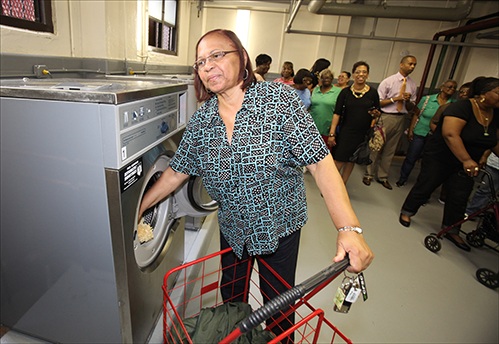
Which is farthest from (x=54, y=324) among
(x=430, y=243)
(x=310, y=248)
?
(x=430, y=243)

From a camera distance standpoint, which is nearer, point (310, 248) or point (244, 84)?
point (244, 84)

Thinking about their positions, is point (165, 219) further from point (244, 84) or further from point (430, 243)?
point (430, 243)

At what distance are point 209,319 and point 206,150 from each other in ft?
2.25

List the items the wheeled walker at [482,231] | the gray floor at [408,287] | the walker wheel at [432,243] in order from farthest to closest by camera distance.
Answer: the walker wheel at [432,243] → the wheeled walker at [482,231] → the gray floor at [408,287]

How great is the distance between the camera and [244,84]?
102 cm

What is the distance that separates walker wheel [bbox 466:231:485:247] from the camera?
8.76 feet

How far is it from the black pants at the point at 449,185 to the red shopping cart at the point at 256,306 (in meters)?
1.73

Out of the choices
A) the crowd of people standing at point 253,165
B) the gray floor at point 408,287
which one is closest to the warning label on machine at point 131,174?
the crowd of people standing at point 253,165

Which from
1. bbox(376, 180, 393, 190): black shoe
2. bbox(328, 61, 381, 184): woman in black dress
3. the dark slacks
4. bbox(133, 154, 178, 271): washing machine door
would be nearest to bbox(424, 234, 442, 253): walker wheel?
bbox(328, 61, 381, 184): woman in black dress

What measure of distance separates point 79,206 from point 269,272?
815 millimetres

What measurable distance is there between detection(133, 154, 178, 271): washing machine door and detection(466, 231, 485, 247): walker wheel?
2.80m

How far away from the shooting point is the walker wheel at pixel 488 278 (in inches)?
85.4

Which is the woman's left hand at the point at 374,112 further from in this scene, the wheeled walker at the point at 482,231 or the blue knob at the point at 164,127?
the blue knob at the point at 164,127

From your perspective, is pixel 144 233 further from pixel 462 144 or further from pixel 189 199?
pixel 462 144
